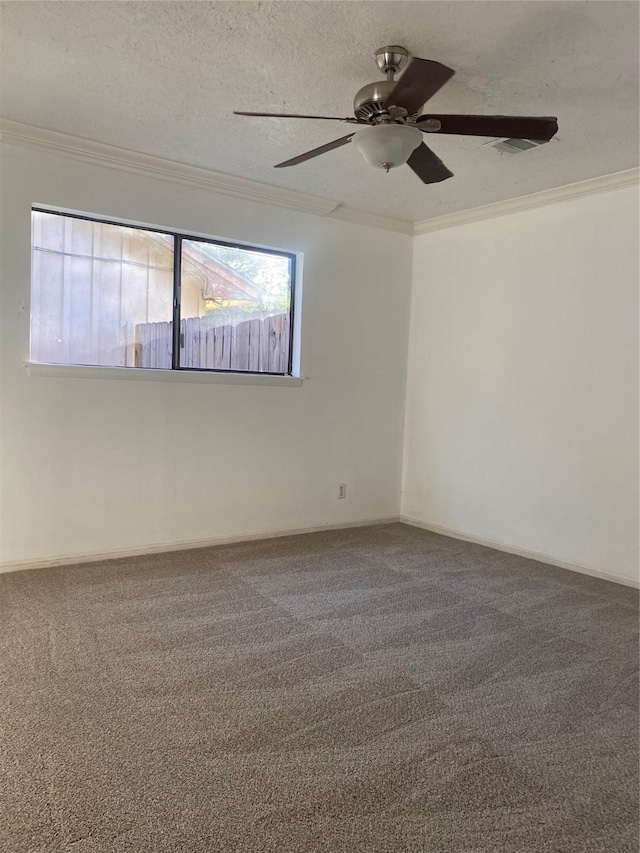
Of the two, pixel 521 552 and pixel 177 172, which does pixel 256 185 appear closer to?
pixel 177 172

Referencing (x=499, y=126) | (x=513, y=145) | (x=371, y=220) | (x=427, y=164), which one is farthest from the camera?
(x=371, y=220)

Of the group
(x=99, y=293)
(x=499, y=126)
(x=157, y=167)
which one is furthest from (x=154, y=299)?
(x=499, y=126)

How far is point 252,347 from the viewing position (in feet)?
14.7

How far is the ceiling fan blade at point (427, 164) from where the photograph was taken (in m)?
2.63

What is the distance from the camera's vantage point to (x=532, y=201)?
4160 mm

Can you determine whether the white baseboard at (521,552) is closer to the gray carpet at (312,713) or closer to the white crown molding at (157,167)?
the gray carpet at (312,713)

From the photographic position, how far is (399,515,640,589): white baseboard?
12.4ft

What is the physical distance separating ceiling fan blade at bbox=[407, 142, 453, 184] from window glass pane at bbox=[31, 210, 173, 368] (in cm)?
192

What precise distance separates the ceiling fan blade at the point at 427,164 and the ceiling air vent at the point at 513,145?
584 millimetres

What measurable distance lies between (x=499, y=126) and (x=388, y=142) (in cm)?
43

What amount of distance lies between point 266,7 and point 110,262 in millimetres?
2081

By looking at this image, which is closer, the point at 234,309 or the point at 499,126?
the point at 499,126

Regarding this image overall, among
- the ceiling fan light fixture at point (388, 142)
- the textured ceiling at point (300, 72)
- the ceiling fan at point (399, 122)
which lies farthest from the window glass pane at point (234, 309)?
the ceiling fan light fixture at point (388, 142)

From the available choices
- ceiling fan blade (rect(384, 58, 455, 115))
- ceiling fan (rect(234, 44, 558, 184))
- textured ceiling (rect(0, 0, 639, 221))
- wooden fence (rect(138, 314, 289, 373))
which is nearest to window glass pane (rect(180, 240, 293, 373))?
wooden fence (rect(138, 314, 289, 373))
